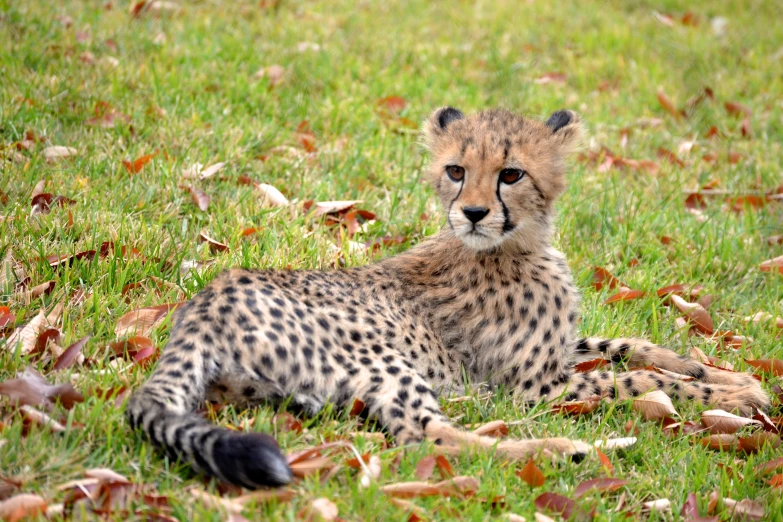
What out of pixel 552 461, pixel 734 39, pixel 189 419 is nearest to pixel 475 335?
pixel 552 461

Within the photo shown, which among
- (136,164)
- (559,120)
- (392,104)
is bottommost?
(136,164)

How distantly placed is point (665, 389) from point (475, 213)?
4.47ft

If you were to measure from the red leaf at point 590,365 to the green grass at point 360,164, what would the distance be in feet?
1.18

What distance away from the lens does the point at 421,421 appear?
406 cm

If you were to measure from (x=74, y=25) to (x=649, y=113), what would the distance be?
17.4ft

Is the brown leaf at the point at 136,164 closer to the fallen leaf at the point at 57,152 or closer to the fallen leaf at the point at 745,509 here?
the fallen leaf at the point at 57,152

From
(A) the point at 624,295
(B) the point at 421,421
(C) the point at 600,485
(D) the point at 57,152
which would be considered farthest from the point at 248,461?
(D) the point at 57,152

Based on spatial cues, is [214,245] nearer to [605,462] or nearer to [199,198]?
[199,198]

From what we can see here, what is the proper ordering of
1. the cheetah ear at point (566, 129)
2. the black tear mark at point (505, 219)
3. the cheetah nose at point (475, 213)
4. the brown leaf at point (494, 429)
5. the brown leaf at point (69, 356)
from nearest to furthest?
the brown leaf at point (69, 356) → the brown leaf at point (494, 429) → the cheetah nose at point (475, 213) → the black tear mark at point (505, 219) → the cheetah ear at point (566, 129)

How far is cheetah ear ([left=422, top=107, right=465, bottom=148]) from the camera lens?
17.2ft

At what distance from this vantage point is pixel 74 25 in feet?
26.6

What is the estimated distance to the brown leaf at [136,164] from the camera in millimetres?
6098

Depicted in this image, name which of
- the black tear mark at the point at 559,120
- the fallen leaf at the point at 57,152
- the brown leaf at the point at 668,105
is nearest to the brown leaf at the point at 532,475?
the black tear mark at the point at 559,120

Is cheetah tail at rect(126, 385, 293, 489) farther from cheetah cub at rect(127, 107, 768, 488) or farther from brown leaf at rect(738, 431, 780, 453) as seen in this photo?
brown leaf at rect(738, 431, 780, 453)
